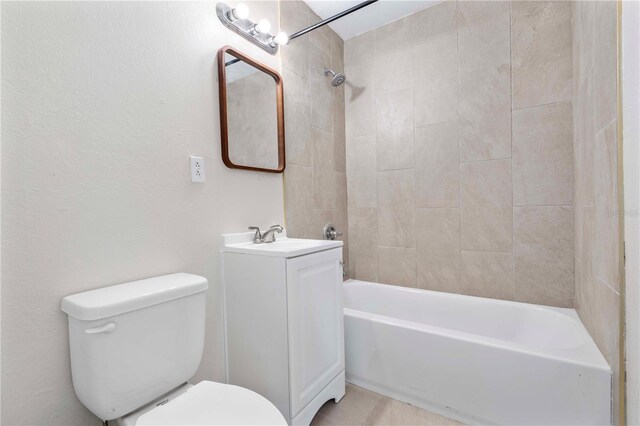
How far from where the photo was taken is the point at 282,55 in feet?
5.94

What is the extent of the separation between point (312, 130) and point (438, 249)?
4.18ft

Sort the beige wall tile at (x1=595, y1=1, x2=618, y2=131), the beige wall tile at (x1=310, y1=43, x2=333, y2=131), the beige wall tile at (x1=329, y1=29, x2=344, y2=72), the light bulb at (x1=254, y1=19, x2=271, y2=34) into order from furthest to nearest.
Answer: the beige wall tile at (x1=329, y1=29, x2=344, y2=72), the beige wall tile at (x1=310, y1=43, x2=333, y2=131), the light bulb at (x1=254, y1=19, x2=271, y2=34), the beige wall tile at (x1=595, y1=1, x2=618, y2=131)

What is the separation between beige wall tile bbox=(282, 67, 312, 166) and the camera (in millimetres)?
1840

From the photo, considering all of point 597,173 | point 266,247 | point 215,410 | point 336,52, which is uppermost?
point 336,52

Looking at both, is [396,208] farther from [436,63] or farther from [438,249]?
[436,63]

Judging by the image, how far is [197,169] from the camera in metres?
1.28

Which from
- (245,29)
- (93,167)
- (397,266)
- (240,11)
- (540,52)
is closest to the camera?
(93,167)

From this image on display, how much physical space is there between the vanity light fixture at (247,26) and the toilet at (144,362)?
1303mm

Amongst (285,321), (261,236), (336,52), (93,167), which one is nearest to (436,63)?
(336,52)

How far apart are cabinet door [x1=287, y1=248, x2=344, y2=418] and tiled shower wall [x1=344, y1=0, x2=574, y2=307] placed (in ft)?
3.06

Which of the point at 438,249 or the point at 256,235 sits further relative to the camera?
the point at 438,249

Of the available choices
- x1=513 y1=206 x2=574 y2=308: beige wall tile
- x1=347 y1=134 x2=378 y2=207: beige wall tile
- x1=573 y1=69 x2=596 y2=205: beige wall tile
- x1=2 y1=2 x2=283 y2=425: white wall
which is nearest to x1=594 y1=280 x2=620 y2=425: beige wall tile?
x1=573 y1=69 x2=596 y2=205: beige wall tile

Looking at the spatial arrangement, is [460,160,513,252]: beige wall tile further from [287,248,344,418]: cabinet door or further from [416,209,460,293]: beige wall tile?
[287,248,344,418]: cabinet door

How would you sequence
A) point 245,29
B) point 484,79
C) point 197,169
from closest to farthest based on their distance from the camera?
point 197,169
point 245,29
point 484,79
